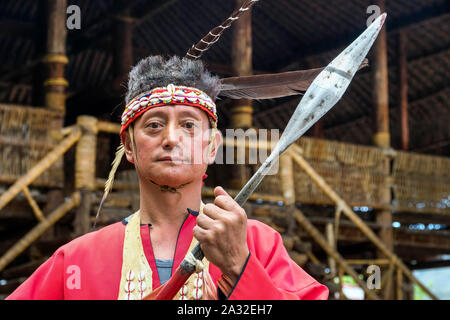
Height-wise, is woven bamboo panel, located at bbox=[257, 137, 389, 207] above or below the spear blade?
above

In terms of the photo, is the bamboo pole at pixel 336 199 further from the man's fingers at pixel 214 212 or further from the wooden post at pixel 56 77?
the man's fingers at pixel 214 212

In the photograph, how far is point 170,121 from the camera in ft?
7.65

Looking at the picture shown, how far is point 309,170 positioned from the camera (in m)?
7.80

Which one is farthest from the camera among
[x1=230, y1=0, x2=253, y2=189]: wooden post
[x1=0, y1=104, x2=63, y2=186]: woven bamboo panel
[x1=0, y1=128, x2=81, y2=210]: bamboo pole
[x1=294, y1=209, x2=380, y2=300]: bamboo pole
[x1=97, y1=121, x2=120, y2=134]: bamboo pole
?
[x1=230, y1=0, x2=253, y2=189]: wooden post

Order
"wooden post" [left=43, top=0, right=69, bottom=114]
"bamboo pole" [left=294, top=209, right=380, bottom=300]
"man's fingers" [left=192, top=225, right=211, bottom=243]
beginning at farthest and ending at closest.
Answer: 1. "bamboo pole" [left=294, top=209, right=380, bottom=300]
2. "wooden post" [left=43, top=0, right=69, bottom=114]
3. "man's fingers" [left=192, top=225, right=211, bottom=243]

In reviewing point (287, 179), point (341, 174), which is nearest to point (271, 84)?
point (287, 179)

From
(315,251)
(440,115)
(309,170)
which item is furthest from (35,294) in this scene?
(440,115)

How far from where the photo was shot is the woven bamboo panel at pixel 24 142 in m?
6.60

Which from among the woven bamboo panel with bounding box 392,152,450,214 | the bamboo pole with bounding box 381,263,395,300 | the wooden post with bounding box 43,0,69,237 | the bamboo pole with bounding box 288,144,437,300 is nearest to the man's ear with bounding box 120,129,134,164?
the wooden post with bounding box 43,0,69,237

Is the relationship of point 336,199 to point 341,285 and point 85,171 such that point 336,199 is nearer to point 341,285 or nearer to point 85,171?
point 341,285

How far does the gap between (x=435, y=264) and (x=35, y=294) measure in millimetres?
10947

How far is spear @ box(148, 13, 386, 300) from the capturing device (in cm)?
199

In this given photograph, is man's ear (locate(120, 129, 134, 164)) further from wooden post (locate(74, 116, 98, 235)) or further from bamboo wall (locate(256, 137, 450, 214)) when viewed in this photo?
bamboo wall (locate(256, 137, 450, 214))

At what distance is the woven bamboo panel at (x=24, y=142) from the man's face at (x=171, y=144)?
4497mm
